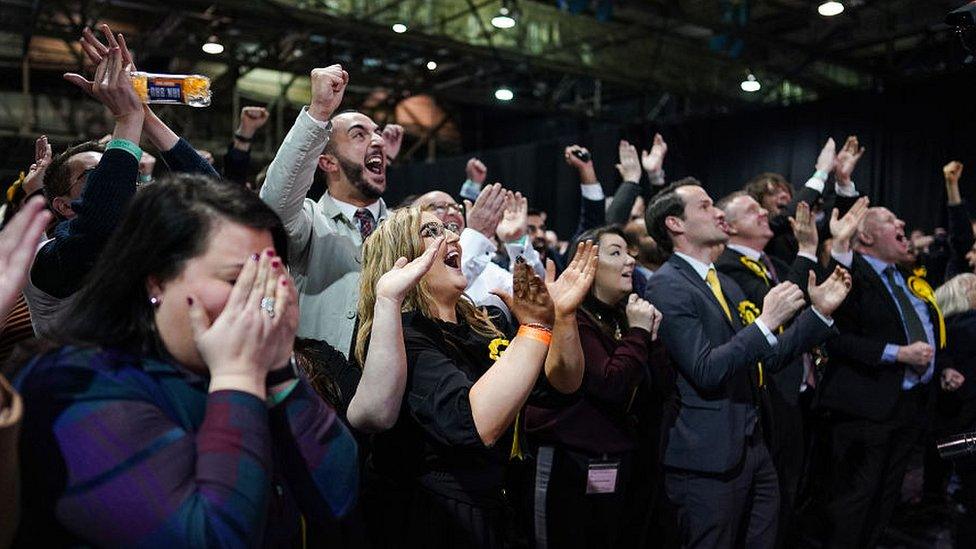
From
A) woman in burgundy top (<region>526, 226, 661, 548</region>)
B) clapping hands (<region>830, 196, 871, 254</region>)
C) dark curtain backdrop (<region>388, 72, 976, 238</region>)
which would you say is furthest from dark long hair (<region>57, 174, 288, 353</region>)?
dark curtain backdrop (<region>388, 72, 976, 238</region>)

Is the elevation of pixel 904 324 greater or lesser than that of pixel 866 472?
greater

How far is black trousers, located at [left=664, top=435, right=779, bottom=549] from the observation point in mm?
2666

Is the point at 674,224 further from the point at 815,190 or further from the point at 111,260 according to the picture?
the point at 111,260

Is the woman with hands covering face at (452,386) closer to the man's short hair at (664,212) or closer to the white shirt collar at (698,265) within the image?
the white shirt collar at (698,265)

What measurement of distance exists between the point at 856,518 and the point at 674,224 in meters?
1.45

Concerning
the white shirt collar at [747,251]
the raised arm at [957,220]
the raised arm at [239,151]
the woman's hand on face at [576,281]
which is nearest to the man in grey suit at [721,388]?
the white shirt collar at [747,251]

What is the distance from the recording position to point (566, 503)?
8.45 ft

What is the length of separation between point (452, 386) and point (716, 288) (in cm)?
154

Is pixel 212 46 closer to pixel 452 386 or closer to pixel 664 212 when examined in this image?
pixel 664 212

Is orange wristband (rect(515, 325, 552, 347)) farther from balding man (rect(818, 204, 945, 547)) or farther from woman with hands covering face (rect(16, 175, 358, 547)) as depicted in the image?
balding man (rect(818, 204, 945, 547))

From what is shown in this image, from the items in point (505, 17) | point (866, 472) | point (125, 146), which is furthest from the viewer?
point (505, 17)

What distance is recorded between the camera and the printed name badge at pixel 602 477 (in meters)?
2.56

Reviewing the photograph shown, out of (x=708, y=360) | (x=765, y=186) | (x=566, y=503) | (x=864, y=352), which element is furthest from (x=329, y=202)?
(x=765, y=186)

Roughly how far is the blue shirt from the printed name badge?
146 cm
